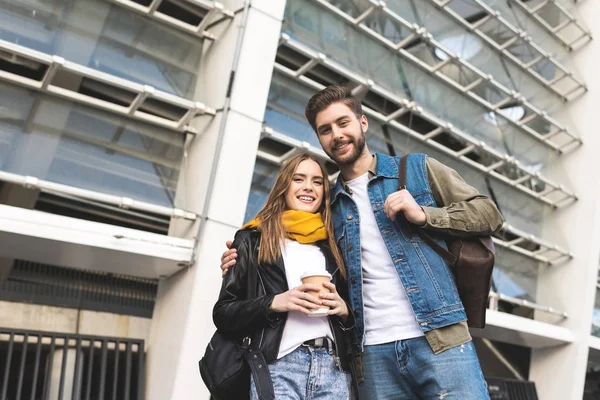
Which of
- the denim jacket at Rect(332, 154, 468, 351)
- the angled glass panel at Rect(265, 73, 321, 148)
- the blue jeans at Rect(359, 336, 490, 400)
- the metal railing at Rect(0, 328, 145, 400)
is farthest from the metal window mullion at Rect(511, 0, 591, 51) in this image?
the blue jeans at Rect(359, 336, 490, 400)

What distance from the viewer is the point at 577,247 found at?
409 inches

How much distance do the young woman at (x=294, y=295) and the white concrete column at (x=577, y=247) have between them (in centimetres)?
A: 813

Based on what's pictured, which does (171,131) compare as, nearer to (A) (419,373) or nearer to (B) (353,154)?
(B) (353,154)

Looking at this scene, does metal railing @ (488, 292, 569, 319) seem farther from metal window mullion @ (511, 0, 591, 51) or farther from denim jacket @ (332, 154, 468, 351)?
denim jacket @ (332, 154, 468, 351)

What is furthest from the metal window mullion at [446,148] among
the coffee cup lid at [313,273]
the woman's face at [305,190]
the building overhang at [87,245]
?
the coffee cup lid at [313,273]

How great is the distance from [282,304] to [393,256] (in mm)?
597

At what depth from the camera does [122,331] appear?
6.43 meters

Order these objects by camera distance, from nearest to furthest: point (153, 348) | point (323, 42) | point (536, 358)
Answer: point (153, 348), point (323, 42), point (536, 358)

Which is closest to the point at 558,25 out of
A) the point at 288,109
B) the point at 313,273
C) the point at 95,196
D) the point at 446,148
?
the point at 446,148

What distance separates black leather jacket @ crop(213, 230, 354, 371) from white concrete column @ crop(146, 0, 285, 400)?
278 centimetres

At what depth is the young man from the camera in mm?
2732

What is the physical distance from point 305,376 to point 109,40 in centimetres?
449

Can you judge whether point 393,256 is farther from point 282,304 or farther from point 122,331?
point 122,331

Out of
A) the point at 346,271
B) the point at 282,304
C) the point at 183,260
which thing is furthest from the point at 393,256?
the point at 183,260
